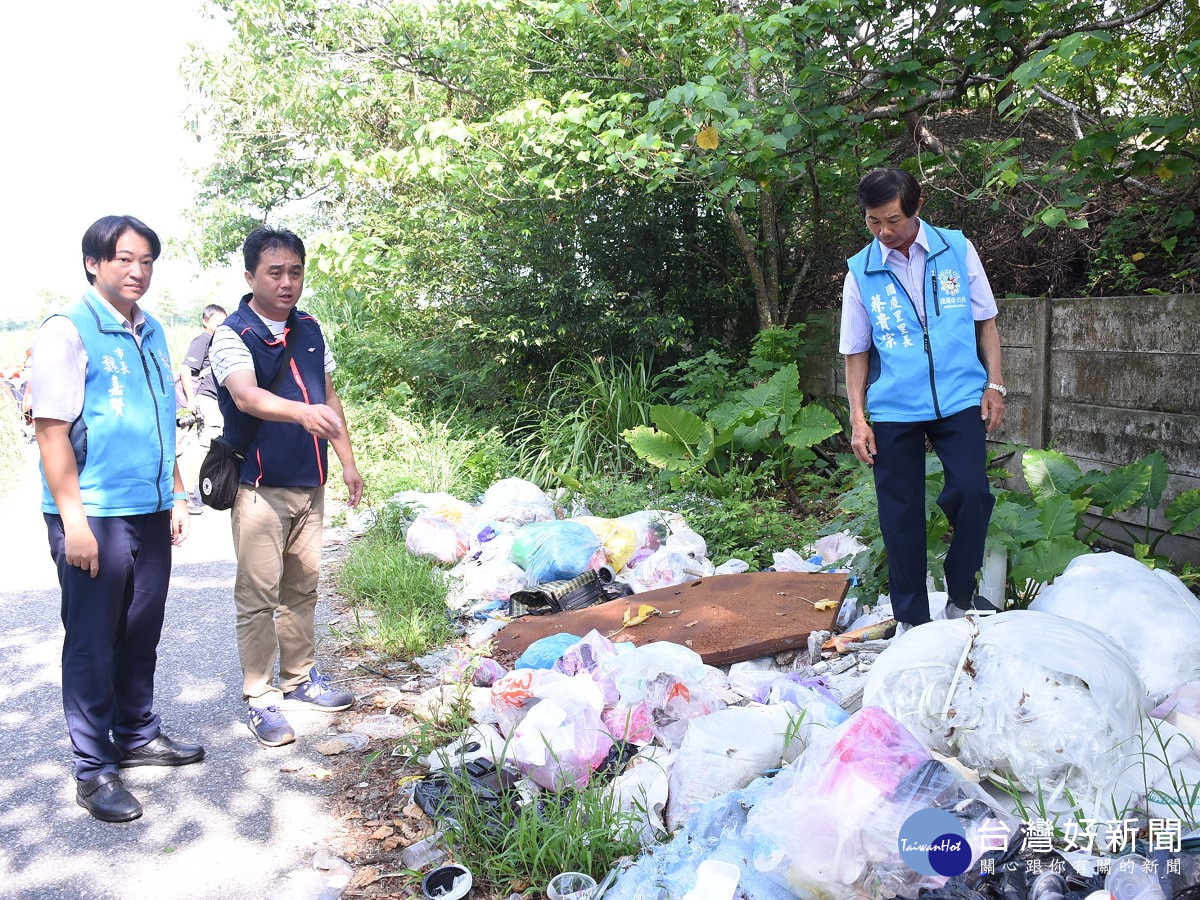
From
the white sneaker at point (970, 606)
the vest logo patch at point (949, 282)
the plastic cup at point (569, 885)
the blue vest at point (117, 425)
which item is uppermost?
the vest logo patch at point (949, 282)

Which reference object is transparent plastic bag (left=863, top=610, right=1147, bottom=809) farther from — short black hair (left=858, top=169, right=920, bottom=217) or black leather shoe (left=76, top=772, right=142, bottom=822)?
black leather shoe (left=76, top=772, right=142, bottom=822)

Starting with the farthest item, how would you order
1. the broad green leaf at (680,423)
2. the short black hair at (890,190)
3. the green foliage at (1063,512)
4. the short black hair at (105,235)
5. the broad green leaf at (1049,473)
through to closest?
1. the broad green leaf at (680,423)
2. the broad green leaf at (1049,473)
3. the green foliage at (1063,512)
4. the short black hair at (890,190)
5. the short black hair at (105,235)

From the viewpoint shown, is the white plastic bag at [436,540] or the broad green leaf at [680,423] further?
the broad green leaf at [680,423]

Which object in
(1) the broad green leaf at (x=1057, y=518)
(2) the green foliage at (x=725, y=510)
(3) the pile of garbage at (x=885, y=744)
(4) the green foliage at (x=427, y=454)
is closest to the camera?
(3) the pile of garbage at (x=885, y=744)

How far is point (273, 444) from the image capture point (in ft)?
12.4

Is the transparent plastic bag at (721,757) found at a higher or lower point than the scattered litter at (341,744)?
higher

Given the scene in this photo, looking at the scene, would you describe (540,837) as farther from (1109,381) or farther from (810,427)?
(810,427)

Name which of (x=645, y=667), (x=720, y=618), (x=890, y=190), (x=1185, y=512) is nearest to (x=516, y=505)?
Answer: (x=720, y=618)

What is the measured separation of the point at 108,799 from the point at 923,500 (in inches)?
130

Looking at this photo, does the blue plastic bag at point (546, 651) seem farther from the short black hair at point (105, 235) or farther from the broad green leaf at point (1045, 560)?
the short black hair at point (105, 235)

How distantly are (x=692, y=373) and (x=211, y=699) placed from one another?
16.8 ft

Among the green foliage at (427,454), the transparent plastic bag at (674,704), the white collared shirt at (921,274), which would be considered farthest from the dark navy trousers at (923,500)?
the green foliage at (427,454)

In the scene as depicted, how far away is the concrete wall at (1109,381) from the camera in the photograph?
4.68 metres

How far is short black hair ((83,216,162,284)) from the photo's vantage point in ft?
10.5
